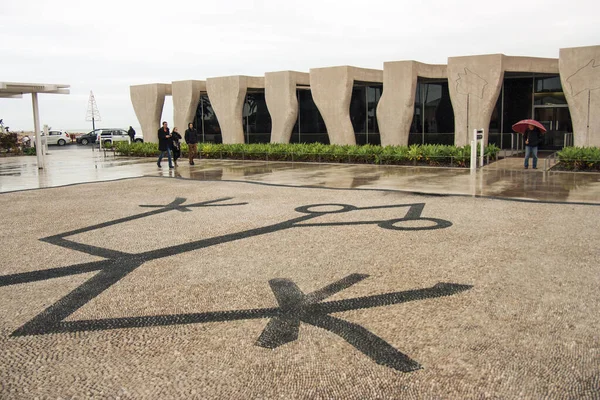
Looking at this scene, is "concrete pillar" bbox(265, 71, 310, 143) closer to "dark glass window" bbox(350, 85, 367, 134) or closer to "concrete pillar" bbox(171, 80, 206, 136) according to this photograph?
"dark glass window" bbox(350, 85, 367, 134)

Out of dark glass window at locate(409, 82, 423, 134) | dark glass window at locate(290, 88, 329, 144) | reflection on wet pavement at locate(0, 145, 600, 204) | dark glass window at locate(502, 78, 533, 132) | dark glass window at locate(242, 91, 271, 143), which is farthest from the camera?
dark glass window at locate(242, 91, 271, 143)

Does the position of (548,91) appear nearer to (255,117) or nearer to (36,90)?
(255,117)

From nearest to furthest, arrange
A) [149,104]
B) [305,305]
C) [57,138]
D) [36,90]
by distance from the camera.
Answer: [305,305], [36,90], [149,104], [57,138]

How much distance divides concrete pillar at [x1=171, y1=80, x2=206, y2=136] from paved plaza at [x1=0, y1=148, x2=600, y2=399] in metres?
21.7

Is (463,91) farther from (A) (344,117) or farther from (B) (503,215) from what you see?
(B) (503,215)

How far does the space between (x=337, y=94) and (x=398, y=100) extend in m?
2.96

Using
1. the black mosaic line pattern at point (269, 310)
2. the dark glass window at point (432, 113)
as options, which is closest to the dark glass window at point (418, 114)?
the dark glass window at point (432, 113)

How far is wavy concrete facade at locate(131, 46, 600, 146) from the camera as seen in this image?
2041cm

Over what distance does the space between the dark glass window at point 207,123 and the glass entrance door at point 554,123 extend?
758 inches

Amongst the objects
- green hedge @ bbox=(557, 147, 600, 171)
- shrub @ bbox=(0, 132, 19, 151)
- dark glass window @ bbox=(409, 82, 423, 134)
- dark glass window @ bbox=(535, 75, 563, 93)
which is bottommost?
green hedge @ bbox=(557, 147, 600, 171)

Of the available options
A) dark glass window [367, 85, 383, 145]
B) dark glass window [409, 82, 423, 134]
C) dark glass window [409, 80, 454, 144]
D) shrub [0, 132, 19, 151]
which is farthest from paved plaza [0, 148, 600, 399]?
shrub [0, 132, 19, 151]

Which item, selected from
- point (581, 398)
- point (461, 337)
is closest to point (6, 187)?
point (461, 337)

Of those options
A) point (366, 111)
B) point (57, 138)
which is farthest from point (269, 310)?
point (57, 138)

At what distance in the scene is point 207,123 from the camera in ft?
117
